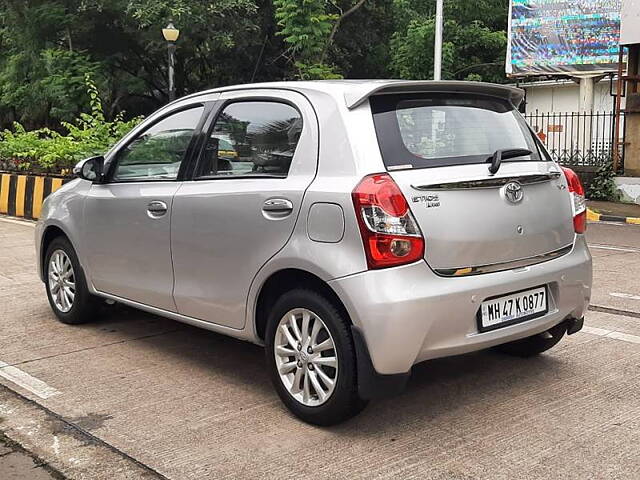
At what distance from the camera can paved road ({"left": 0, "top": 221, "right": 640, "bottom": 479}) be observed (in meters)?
3.51

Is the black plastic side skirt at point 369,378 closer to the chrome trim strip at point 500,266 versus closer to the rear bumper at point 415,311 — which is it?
the rear bumper at point 415,311

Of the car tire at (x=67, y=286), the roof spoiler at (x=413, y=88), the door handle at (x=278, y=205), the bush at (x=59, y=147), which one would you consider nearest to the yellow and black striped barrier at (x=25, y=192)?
the bush at (x=59, y=147)

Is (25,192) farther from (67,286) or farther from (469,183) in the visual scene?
(469,183)

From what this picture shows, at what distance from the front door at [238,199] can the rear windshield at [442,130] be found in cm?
39

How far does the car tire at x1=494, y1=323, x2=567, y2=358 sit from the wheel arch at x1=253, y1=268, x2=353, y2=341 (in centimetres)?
144

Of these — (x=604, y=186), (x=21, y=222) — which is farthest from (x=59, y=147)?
(x=604, y=186)

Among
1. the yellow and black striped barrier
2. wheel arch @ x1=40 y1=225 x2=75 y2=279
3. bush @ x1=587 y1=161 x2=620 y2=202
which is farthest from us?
bush @ x1=587 y1=161 x2=620 y2=202

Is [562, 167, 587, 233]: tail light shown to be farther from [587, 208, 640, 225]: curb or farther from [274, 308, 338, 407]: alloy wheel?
[587, 208, 640, 225]: curb

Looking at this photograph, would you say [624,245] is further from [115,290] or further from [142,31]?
[142,31]

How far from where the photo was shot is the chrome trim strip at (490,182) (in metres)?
3.72

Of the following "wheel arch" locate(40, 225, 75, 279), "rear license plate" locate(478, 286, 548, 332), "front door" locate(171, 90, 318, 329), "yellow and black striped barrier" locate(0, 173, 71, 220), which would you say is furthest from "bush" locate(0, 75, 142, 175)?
"rear license plate" locate(478, 286, 548, 332)

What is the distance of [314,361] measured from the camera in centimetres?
387

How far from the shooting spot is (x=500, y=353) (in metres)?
5.03

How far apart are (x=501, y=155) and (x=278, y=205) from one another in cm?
117
